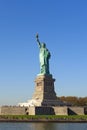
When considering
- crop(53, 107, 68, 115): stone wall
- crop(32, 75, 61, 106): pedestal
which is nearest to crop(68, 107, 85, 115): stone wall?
crop(53, 107, 68, 115): stone wall

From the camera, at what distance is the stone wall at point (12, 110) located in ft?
197

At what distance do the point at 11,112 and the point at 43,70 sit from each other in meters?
10.6

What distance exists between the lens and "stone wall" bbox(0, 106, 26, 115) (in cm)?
5994

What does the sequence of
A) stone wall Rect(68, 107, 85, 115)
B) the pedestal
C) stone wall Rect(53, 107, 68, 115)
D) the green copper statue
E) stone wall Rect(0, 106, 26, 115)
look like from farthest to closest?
the green copper statue → the pedestal → stone wall Rect(0, 106, 26, 115) → stone wall Rect(68, 107, 85, 115) → stone wall Rect(53, 107, 68, 115)

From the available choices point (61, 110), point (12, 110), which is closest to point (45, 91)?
point (61, 110)

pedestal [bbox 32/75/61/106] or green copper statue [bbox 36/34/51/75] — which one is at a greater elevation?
green copper statue [bbox 36/34/51/75]

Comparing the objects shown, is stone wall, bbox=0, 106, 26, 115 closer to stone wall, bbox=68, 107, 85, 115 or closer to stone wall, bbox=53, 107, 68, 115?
stone wall, bbox=53, 107, 68, 115

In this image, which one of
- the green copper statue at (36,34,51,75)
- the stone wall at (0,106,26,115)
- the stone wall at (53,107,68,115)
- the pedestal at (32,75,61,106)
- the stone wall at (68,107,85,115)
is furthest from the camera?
the green copper statue at (36,34,51,75)

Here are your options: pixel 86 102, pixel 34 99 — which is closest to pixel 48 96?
pixel 34 99

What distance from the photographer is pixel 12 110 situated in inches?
2377

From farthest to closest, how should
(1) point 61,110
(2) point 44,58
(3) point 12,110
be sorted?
1. (2) point 44,58
2. (3) point 12,110
3. (1) point 61,110

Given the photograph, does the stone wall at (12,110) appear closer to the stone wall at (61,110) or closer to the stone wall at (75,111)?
the stone wall at (61,110)

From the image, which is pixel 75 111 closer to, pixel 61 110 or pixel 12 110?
pixel 61 110

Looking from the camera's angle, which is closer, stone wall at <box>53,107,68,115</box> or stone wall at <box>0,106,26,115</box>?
stone wall at <box>53,107,68,115</box>
